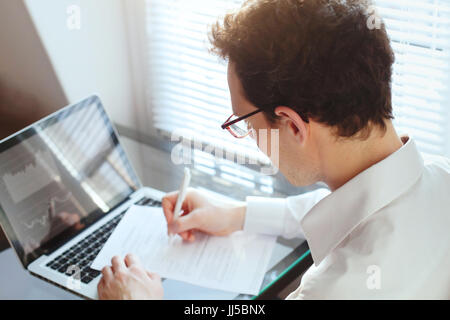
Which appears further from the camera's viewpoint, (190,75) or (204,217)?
(190,75)

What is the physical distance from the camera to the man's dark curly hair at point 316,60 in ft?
2.89

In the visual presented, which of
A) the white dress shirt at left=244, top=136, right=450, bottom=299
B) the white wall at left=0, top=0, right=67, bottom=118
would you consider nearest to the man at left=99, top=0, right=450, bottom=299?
the white dress shirt at left=244, top=136, right=450, bottom=299

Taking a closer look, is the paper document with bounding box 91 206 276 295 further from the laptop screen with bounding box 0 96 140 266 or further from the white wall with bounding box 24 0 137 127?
the white wall with bounding box 24 0 137 127

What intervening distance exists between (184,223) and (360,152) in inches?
18.4

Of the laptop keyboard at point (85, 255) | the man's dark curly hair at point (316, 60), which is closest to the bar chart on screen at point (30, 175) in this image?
the laptop keyboard at point (85, 255)

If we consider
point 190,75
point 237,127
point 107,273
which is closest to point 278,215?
point 237,127

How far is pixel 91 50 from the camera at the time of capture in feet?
5.47

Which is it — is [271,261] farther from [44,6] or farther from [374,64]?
[44,6]

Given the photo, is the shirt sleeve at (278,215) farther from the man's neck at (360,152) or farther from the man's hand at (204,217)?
the man's neck at (360,152)

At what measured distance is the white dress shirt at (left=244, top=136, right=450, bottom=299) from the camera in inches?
33.7

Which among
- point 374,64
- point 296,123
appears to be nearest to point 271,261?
point 296,123

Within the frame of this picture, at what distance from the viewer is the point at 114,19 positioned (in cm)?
174

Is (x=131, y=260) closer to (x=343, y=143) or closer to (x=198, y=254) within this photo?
(x=198, y=254)

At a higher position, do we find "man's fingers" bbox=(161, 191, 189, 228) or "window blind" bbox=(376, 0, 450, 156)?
"window blind" bbox=(376, 0, 450, 156)
